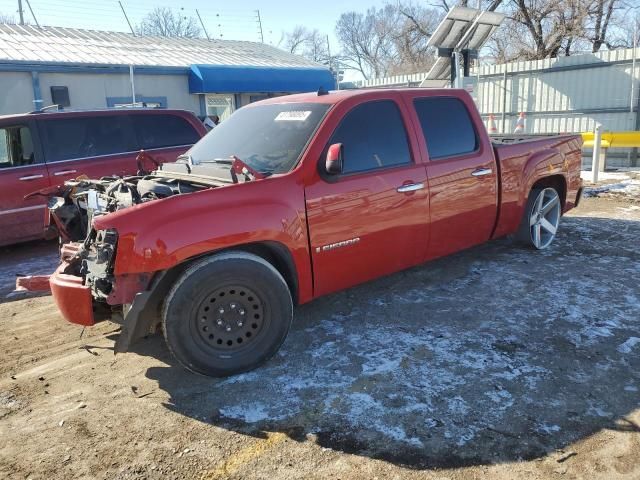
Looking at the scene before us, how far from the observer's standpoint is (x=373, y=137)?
168 inches

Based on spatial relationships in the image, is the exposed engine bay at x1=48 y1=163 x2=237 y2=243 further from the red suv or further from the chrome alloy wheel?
the chrome alloy wheel

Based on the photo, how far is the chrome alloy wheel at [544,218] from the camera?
598 centimetres

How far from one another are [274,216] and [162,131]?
5075 millimetres

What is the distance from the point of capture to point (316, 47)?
57.7 metres

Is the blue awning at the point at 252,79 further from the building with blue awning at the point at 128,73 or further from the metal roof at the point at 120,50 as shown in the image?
the metal roof at the point at 120,50

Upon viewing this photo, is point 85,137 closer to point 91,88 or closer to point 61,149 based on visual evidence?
point 61,149

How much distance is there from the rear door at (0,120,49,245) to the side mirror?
4893 millimetres

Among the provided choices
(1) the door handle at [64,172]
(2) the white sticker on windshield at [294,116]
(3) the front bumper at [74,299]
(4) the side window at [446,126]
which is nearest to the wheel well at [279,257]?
(3) the front bumper at [74,299]

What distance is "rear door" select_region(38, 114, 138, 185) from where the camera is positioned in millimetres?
7129

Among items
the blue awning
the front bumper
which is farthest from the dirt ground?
the blue awning

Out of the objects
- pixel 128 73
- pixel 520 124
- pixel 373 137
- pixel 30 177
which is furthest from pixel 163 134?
pixel 520 124

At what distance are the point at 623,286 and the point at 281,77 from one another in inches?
605

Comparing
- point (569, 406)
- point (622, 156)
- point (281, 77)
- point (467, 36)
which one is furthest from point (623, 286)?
point (281, 77)

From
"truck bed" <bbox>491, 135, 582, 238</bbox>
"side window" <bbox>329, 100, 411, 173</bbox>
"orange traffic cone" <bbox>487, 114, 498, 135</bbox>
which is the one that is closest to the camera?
"side window" <bbox>329, 100, 411, 173</bbox>
